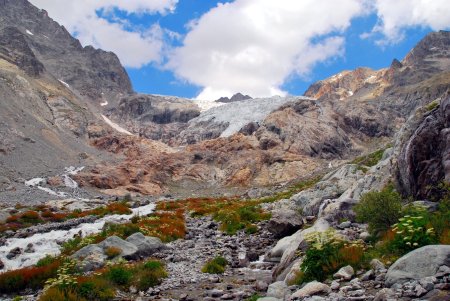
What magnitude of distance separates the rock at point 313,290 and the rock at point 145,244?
43.7 feet

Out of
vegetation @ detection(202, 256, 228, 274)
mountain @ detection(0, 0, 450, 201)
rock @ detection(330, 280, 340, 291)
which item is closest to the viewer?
rock @ detection(330, 280, 340, 291)

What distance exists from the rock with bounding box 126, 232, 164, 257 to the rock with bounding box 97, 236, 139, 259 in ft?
1.42

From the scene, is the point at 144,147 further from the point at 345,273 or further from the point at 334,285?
the point at 334,285

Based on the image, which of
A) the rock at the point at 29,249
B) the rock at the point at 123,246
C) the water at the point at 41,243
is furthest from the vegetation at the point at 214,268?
the rock at the point at 29,249

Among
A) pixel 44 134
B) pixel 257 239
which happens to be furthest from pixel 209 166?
Answer: pixel 257 239

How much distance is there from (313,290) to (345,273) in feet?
4.01

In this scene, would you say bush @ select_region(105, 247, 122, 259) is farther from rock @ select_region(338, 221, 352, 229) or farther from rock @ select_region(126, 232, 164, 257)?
rock @ select_region(338, 221, 352, 229)

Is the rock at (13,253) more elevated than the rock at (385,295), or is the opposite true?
the rock at (13,253)

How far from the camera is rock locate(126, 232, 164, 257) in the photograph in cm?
2391

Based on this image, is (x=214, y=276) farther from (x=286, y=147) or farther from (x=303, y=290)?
(x=286, y=147)

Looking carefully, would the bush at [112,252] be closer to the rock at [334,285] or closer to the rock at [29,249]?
the rock at [29,249]

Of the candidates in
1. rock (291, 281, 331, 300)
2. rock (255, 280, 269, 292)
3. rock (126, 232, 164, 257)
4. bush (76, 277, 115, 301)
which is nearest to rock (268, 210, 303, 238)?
rock (126, 232, 164, 257)

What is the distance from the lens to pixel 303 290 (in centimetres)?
1217

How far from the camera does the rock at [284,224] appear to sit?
1069 inches
